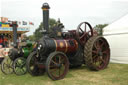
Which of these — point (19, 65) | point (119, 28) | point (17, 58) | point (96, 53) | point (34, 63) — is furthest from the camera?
point (119, 28)

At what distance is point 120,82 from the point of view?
3914mm

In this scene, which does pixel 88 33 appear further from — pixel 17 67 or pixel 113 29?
pixel 17 67

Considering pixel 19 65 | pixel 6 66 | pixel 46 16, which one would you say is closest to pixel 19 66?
pixel 19 65

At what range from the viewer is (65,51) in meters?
5.21

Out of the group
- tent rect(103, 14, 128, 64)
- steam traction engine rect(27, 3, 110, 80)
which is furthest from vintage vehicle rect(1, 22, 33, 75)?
tent rect(103, 14, 128, 64)

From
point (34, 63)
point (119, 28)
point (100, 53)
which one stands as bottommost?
point (34, 63)

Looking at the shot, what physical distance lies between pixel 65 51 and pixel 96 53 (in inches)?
49.1

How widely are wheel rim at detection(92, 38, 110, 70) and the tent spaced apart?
1.28 meters

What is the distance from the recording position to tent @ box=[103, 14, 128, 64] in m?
6.88

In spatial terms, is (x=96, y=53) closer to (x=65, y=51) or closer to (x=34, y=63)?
(x=65, y=51)

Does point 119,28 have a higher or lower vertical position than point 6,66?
higher

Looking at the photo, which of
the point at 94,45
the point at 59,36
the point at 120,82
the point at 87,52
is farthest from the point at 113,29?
the point at 120,82

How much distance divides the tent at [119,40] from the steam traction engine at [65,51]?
1278 mm

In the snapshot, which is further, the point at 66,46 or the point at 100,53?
the point at 100,53
